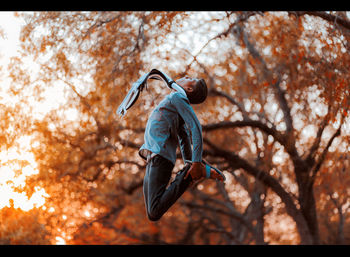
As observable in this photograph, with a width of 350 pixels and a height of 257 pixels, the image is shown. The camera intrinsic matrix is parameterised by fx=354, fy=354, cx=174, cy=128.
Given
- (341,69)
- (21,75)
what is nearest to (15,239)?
(21,75)

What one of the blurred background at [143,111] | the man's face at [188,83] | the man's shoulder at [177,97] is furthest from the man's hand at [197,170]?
the blurred background at [143,111]

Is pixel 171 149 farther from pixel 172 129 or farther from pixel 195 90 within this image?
pixel 195 90

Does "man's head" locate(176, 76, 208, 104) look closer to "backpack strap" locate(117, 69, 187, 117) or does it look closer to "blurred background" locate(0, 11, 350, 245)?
"backpack strap" locate(117, 69, 187, 117)

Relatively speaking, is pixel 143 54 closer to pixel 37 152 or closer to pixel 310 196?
pixel 37 152

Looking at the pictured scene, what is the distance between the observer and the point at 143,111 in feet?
17.9

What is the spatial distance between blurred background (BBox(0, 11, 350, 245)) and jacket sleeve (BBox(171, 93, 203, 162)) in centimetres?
240

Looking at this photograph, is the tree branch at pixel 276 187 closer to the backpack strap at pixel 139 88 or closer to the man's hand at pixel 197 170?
the backpack strap at pixel 139 88

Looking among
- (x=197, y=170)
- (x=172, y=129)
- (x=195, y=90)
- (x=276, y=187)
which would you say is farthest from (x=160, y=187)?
(x=276, y=187)

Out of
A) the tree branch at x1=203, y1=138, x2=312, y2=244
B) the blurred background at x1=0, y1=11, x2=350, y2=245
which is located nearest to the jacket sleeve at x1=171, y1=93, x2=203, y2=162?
the blurred background at x1=0, y1=11, x2=350, y2=245

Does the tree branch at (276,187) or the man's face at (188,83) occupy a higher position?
the tree branch at (276,187)

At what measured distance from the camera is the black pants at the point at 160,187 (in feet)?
6.73

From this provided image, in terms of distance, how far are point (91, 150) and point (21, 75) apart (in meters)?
2.45

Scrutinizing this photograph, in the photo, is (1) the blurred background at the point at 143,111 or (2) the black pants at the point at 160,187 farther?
(1) the blurred background at the point at 143,111

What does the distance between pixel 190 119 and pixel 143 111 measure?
3363 mm
